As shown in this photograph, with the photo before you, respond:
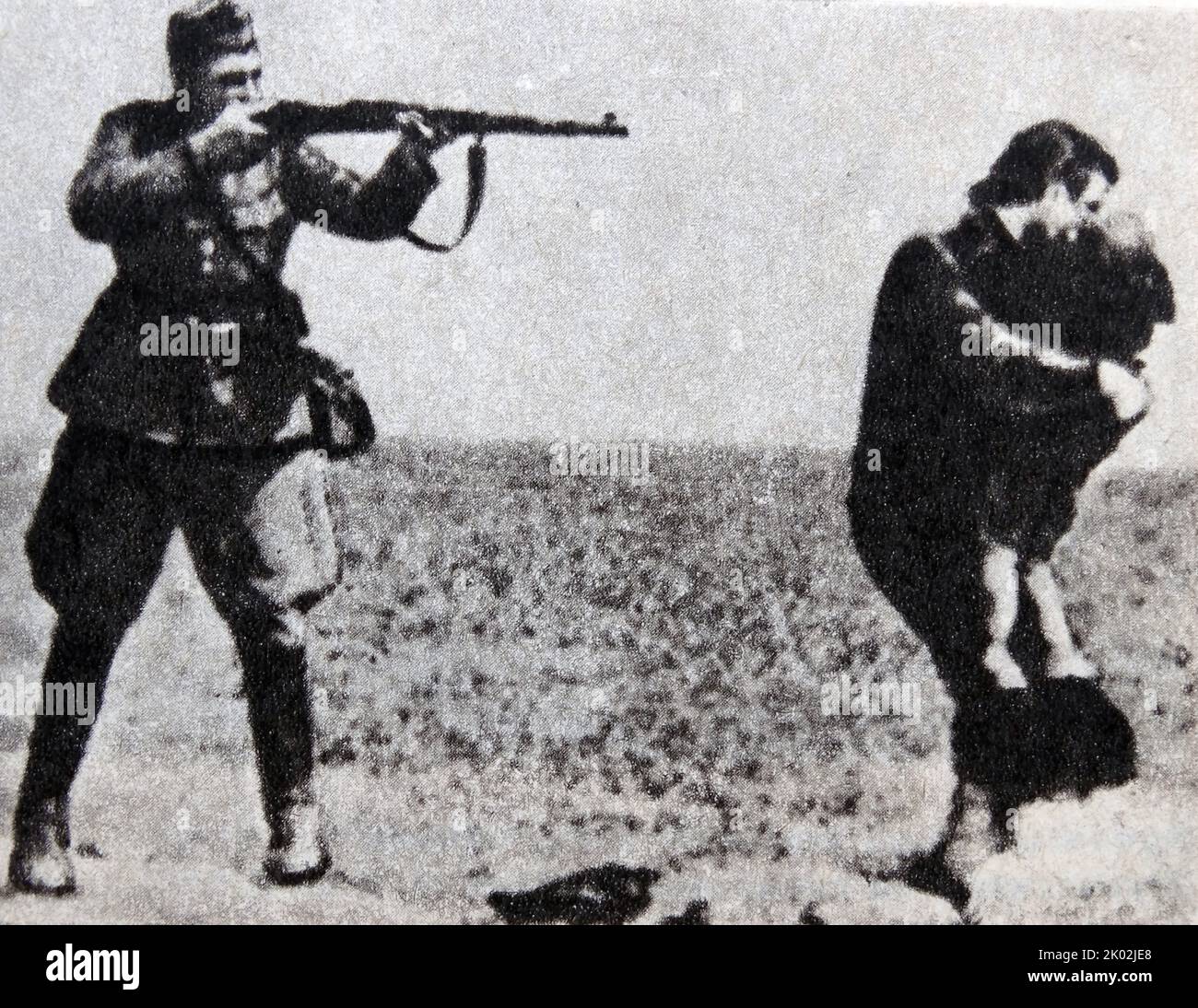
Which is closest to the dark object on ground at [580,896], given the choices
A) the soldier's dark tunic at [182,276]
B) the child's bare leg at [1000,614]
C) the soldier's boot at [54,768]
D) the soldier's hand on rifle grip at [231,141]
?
the child's bare leg at [1000,614]

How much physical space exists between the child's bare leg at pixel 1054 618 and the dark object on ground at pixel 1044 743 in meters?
0.04

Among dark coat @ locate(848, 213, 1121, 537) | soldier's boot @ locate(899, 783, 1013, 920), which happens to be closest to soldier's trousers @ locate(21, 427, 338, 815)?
dark coat @ locate(848, 213, 1121, 537)

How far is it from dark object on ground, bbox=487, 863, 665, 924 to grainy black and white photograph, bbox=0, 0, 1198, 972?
1cm

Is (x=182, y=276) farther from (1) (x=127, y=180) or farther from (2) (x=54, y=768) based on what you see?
(2) (x=54, y=768)

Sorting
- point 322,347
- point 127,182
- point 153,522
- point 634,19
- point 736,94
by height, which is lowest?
point 153,522

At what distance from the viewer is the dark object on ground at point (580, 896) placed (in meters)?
2.86

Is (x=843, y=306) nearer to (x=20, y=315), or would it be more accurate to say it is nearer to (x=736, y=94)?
(x=736, y=94)

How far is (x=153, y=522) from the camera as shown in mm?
2805

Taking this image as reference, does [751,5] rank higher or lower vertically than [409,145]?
higher

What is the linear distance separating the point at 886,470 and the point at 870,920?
126 centimetres

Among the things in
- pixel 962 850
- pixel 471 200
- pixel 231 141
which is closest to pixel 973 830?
pixel 962 850

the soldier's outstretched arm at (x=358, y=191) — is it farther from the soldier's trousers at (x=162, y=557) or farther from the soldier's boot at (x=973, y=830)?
the soldier's boot at (x=973, y=830)

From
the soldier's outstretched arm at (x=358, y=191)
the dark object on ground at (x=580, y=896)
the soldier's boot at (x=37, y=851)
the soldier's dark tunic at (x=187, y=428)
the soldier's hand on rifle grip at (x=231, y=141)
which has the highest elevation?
the soldier's hand on rifle grip at (x=231, y=141)

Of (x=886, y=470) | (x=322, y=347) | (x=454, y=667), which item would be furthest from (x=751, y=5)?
(x=454, y=667)
